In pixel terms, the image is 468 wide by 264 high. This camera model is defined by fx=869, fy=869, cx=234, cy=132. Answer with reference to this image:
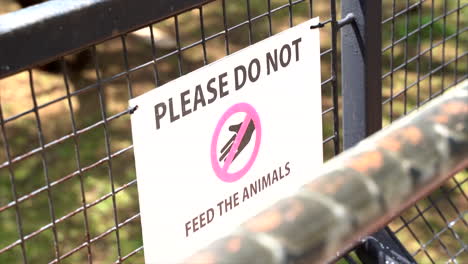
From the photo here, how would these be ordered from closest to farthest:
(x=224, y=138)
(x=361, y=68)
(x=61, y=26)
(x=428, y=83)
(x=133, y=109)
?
(x=61, y=26) < (x=133, y=109) < (x=224, y=138) < (x=361, y=68) < (x=428, y=83)

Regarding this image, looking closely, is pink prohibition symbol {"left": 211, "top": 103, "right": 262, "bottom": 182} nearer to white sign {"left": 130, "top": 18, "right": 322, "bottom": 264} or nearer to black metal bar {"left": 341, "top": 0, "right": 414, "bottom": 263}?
white sign {"left": 130, "top": 18, "right": 322, "bottom": 264}

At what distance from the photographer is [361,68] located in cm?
214

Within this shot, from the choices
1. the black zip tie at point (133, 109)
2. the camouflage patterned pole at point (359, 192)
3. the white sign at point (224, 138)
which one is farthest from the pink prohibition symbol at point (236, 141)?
the camouflage patterned pole at point (359, 192)

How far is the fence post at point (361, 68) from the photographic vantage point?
211cm

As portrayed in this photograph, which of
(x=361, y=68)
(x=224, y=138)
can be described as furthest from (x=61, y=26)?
(x=361, y=68)

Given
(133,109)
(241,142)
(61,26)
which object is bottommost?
(241,142)

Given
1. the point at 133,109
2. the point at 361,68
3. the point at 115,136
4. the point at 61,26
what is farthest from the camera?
the point at 115,136

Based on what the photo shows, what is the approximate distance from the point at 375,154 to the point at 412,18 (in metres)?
4.71

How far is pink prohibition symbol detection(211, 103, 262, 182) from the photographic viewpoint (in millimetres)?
1852

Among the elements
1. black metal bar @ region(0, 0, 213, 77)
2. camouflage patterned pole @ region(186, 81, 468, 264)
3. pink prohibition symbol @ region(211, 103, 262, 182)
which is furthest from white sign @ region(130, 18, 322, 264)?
A: camouflage patterned pole @ region(186, 81, 468, 264)

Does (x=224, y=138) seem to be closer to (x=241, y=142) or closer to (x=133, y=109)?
(x=241, y=142)

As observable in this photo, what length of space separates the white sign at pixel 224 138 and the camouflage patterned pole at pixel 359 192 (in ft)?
3.70

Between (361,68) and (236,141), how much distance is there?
43 cm

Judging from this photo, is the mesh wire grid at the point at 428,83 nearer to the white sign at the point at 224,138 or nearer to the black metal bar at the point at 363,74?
Answer: the black metal bar at the point at 363,74
